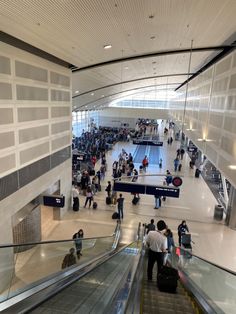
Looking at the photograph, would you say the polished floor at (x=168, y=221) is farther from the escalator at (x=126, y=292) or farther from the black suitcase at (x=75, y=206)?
the escalator at (x=126, y=292)

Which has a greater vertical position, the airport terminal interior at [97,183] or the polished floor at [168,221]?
the airport terminal interior at [97,183]

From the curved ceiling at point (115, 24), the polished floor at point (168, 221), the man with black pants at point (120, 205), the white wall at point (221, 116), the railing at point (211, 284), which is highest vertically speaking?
the curved ceiling at point (115, 24)

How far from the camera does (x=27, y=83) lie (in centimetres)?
841

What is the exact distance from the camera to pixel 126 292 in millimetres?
3701

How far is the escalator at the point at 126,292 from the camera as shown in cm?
242

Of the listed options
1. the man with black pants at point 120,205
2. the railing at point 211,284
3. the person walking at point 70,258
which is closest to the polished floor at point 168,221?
the man with black pants at point 120,205

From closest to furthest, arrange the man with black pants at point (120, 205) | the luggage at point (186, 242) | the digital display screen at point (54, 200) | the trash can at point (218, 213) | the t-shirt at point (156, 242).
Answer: the t-shirt at point (156, 242) < the luggage at point (186, 242) < the digital display screen at point (54, 200) < the man with black pants at point (120, 205) < the trash can at point (218, 213)

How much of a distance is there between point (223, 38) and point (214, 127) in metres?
3.32

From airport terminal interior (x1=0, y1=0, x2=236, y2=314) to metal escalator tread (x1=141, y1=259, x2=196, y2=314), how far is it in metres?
0.02

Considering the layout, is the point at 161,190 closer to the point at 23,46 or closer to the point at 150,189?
the point at 150,189

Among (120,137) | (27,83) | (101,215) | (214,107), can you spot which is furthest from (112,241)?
(120,137)

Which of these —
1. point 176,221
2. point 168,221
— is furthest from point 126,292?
point 176,221

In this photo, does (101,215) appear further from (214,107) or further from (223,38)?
(223,38)

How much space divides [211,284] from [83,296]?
9.07 ft
